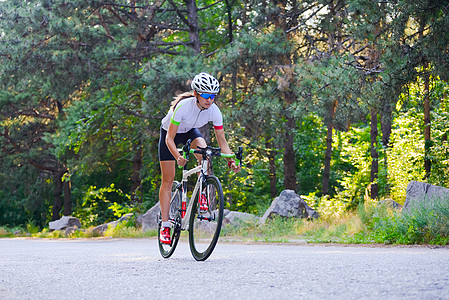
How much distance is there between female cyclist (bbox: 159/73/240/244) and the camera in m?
6.57

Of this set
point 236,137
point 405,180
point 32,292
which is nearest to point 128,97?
point 236,137

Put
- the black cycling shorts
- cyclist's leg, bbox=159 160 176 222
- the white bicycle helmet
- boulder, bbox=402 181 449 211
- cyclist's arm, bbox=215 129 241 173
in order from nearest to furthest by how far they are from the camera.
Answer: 1. the white bicycle helmet
2. cyclist's arm, bbox=215 129 241 173
3. the black cycling shorts
4. cyclist's leg, bbox=159 160 176 222
5. boulder, bbox=402 181 449 211

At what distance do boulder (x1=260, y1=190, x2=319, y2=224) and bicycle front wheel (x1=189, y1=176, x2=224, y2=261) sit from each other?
31.5 ft

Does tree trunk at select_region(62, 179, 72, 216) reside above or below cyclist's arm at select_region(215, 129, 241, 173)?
below

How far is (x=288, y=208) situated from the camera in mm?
16375

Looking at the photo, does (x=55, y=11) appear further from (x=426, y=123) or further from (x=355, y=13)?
(x=426, y=123)

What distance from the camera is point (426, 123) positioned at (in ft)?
60.4

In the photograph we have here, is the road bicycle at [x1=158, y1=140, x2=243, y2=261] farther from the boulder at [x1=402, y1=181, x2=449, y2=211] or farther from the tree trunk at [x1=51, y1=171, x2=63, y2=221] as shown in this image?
the tree trunk at [x1=51, y1=171, x2=63, y2=221]

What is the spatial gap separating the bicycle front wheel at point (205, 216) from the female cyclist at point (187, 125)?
39cm

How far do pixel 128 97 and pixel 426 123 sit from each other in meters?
10.9

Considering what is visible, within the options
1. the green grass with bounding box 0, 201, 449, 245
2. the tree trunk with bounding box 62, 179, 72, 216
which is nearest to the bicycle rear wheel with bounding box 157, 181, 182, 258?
the green grass with bounding box 0, 201, 449, 245

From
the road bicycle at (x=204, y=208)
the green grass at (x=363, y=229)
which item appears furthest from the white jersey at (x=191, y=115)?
the green grass at (x=363, y=229)

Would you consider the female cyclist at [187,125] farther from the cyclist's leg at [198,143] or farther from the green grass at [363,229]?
the green grass at [363,229]

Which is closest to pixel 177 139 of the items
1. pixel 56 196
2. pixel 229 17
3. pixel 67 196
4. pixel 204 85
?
pixel 204 85
